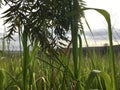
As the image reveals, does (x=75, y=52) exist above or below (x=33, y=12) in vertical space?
below

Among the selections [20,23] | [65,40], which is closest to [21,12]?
[20,23]

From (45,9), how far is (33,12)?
0.03 meters

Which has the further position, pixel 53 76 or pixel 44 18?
pixel 53 76

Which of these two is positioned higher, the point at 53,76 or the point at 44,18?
the point at 44,18

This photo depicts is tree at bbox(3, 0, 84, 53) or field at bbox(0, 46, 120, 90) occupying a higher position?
tree at bbox(3, 0, 84, 53)

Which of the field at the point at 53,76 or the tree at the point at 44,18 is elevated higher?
the tree at the point at 44,18

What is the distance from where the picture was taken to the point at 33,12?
69 cm

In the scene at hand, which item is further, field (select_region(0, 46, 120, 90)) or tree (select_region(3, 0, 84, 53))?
field (select_region(0, 46, 120, 90))

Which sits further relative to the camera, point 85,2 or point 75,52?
point 75,52

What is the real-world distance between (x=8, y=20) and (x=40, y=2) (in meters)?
0.12

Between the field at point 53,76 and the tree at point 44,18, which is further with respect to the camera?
the field at point 53,76

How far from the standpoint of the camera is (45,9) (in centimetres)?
67

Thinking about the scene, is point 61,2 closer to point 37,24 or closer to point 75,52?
point 37,24

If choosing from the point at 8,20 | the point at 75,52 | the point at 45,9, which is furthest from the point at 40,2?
the point at 75,52
